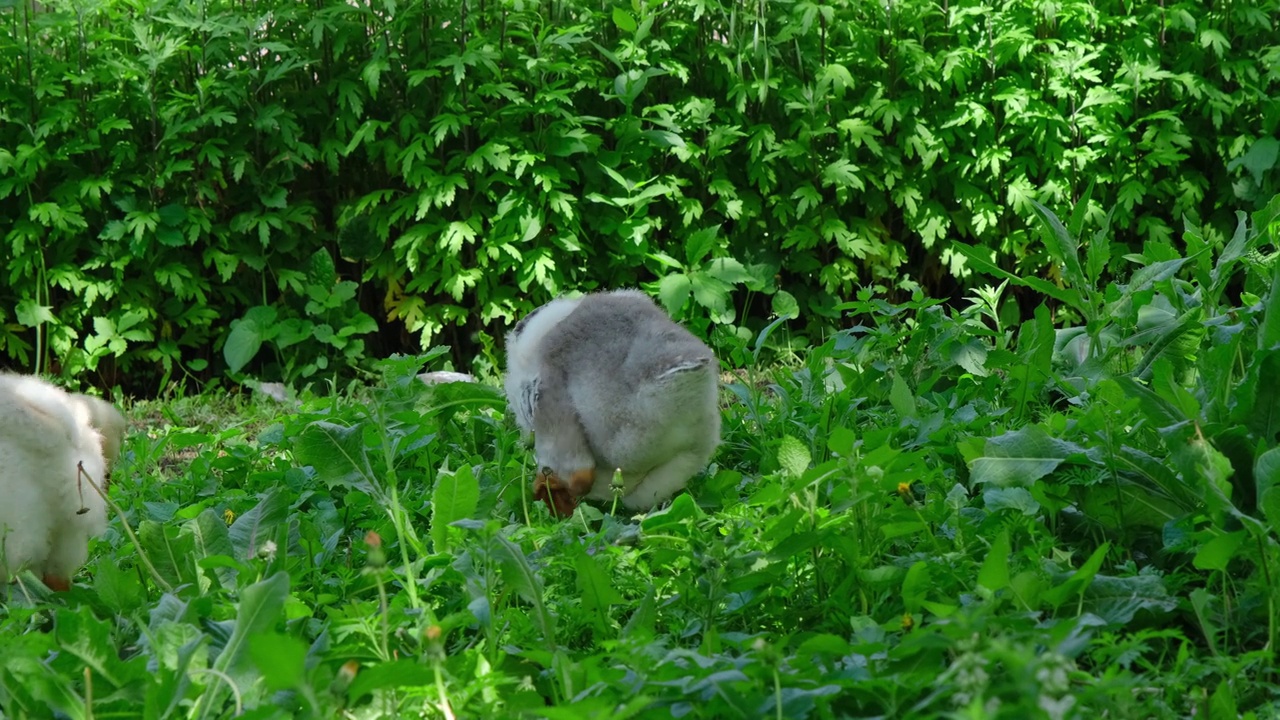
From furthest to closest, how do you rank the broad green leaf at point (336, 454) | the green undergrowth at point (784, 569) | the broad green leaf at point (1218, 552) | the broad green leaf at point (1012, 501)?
the broad green leaf at point (336, 454) → the broad green leaf at point (1012, 501) → the broad green leaf at point (1218, 552) → the green undergrowth at point (784, 569)

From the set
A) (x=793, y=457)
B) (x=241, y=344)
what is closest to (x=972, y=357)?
(x=793, y=457)

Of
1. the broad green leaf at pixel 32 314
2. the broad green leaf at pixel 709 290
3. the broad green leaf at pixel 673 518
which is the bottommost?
the broad green leaf at pixel 709 290

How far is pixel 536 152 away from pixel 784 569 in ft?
13.6

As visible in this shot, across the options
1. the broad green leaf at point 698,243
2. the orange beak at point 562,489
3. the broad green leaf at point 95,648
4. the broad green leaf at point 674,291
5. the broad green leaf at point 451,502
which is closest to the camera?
the broad green leaf at point 95,648

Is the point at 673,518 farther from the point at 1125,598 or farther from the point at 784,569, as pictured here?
the point at 1125,598

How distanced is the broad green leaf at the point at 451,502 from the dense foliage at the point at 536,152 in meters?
3.20

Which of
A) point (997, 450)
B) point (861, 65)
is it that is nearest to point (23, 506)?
point (997, 450)

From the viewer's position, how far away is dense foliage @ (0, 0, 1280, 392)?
6359 millimetres

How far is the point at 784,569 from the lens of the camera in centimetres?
270

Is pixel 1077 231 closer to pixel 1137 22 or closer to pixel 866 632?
pixel 866 632

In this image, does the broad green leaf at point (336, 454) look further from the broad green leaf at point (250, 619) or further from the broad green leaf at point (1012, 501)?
the broad green leaf at point (1012, 501)

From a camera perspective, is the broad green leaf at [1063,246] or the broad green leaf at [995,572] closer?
the broad green leaf at [995,572]

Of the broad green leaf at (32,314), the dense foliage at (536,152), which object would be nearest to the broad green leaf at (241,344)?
the dense foliage at (536,152)

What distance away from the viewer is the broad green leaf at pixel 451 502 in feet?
10.1
